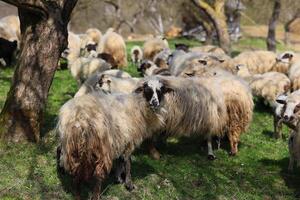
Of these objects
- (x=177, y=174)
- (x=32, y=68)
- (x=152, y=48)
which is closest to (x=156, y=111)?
(x=177, y=174)

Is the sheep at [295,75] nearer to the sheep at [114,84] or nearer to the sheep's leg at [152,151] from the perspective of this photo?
the sheep at [114,84]

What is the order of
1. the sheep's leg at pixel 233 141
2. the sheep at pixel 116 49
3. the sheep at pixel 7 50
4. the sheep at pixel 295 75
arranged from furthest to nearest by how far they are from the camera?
the sheep at pixel 116 49 < the sheep at pixel 7 50 < the sheep at pixel 295 75 < the sheep's leg at pixel 233 141

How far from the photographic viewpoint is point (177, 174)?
7785 millimetres

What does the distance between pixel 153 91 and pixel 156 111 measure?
0.33 metres

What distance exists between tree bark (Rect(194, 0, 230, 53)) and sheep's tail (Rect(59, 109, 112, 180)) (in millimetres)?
10481

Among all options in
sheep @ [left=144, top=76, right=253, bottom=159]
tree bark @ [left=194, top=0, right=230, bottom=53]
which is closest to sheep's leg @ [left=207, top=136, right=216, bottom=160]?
sheep @ [left=144, top=76, right=253, bottom=159]

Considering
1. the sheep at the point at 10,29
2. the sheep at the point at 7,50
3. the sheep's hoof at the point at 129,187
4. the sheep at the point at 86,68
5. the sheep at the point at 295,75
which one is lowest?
the sheep's hoof at the point at 129,187

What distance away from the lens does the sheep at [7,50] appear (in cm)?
1489

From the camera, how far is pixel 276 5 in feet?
64.6

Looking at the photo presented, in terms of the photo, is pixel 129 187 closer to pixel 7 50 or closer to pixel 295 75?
pixel 295 75

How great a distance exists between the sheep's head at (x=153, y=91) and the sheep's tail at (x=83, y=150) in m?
1.57

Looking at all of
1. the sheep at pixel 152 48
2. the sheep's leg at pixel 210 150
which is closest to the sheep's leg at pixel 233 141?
the sheep's leg at pixel 210 150

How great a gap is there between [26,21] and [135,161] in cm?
293

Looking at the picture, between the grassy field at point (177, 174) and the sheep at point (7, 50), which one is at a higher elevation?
the sheep at point (7, 50)
